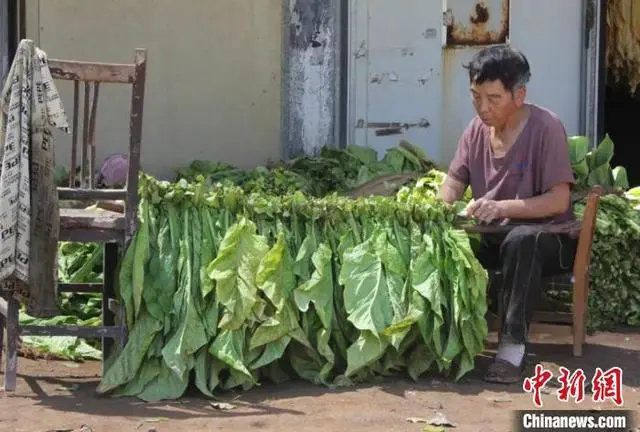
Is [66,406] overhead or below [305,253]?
below

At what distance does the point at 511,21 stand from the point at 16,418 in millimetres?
4376

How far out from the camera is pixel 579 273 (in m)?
5.10

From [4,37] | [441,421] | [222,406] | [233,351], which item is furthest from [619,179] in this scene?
[4,37]

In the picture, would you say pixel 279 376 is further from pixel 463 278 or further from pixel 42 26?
pixel 42 26

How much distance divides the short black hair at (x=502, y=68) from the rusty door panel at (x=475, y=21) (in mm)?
2168

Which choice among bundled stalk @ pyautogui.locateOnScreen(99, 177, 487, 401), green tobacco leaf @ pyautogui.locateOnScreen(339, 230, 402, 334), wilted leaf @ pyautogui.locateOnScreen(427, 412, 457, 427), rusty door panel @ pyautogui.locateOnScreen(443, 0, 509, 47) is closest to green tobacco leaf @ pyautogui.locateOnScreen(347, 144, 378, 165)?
rusty door panel @ pyautogui.locateOnScreen(443, 0, 509, 47)

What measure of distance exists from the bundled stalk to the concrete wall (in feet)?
7.77

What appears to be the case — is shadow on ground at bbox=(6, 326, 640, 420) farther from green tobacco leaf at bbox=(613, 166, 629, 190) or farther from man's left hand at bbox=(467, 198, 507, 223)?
green tobacco leaf at bbox=(613, 166, 629, 190)

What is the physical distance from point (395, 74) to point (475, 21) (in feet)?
2.09

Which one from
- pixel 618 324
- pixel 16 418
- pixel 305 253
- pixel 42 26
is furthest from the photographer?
pixel 42 26

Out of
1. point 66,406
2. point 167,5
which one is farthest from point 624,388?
point 167,5

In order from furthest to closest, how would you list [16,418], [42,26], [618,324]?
[42,26] → [618,324] → [16,418]

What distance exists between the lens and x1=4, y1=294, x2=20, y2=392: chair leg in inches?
176

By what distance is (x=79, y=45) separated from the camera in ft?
22.7
